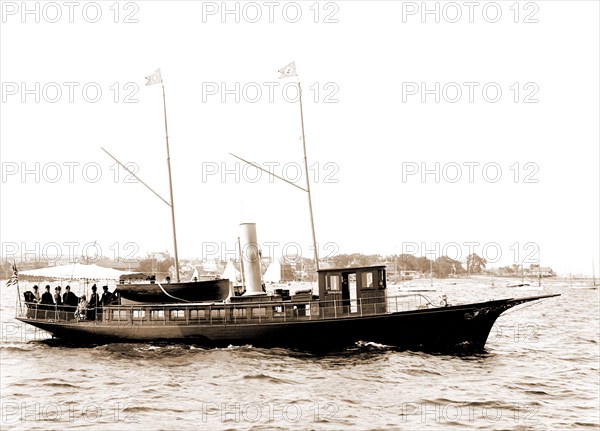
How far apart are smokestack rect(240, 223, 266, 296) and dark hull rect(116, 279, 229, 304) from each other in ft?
8.21

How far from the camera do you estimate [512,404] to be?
18297 millimetres

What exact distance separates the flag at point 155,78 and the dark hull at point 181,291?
11.4 metres

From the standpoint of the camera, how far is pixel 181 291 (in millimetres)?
27000

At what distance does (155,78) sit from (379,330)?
18394 millimetres

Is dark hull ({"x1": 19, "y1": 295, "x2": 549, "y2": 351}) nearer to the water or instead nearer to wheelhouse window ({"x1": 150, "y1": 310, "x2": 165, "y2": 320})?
the water

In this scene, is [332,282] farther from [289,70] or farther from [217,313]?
[289,70]

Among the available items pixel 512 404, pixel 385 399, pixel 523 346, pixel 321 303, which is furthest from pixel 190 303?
pixel 523 346

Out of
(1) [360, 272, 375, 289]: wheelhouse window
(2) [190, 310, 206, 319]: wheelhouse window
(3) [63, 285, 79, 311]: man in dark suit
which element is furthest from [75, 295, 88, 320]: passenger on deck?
(1) [360, 272, 375, 289]: wheelhouse window

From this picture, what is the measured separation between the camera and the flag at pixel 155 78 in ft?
103

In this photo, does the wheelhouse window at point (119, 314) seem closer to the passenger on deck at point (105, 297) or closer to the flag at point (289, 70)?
the passenger on deck at point (105, 297)

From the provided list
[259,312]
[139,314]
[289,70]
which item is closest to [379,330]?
[259,312]

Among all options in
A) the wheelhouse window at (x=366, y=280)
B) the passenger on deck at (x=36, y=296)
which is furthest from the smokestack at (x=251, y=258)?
the passenger on deck at (x=36, y=296)

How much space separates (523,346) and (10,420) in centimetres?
2622

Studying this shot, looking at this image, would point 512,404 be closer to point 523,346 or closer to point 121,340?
point 523,346
